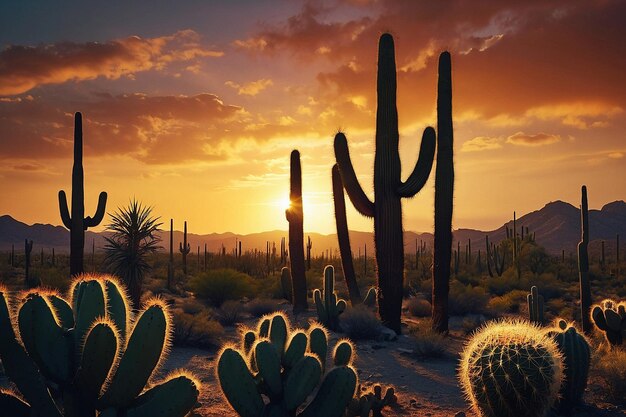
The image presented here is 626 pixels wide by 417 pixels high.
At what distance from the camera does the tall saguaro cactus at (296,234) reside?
1953cm

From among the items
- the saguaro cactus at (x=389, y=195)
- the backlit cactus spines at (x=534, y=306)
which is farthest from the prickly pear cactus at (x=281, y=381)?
the backlit cactus spines at (x=534, y=306)

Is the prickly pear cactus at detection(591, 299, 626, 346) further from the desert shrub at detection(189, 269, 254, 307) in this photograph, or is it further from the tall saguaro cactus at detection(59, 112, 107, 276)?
the tall saguaro cactus at detection(59, 112, 107, 276)

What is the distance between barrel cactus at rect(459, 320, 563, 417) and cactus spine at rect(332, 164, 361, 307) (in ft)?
39.0

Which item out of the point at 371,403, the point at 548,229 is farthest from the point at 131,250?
the point at 548,229

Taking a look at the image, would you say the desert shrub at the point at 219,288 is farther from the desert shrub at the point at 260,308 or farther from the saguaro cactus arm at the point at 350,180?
the saguaro cactus arm at the point at 350,180

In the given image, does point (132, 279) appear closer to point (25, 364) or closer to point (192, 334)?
point (192, 334)

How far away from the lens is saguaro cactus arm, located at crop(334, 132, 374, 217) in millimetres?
15609

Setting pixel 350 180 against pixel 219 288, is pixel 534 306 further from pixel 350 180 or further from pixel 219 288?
pixel 219 288

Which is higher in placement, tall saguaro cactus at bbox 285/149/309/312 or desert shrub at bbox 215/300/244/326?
tall saguaro cactus at bbox 285/149/309/312

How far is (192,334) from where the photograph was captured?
44.8 ft

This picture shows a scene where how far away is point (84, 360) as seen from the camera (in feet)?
14.9

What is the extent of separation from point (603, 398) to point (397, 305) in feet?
21.3

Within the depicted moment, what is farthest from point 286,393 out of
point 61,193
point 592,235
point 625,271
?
point 592,235

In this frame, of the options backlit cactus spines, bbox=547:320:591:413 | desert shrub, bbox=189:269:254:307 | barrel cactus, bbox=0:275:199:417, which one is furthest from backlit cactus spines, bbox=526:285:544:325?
barrel cactus, bbox=0:275:199:417
